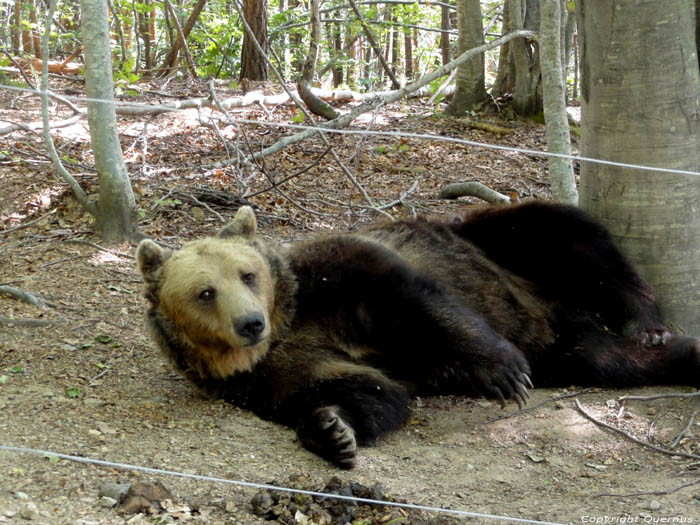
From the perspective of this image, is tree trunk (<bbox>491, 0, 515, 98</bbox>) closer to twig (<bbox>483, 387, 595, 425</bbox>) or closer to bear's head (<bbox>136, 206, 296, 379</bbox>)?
twig (<bbox>483, 387, 595, 425</bbox>)

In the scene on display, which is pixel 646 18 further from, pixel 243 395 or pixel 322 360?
pixel 243 395

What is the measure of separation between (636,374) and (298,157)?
5.84 metres

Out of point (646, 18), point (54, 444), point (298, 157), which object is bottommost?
point (54, 444)

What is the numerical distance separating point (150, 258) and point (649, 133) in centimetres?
326

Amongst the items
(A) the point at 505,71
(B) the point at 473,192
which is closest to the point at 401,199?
(B) the point at 473,192

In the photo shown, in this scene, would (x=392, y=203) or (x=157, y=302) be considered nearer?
(x=157, y=302)

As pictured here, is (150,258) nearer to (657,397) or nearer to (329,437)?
(329,437)

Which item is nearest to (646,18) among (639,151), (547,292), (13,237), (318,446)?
(639,151)

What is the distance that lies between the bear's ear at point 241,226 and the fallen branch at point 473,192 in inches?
144

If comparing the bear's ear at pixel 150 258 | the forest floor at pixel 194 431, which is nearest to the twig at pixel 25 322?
the forest floor at pixel 194 431

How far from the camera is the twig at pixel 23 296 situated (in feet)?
18.2

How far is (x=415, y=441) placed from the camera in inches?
171

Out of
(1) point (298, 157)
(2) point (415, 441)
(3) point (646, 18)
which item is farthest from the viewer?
(1) point (298, 157)

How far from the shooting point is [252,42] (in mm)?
14547
